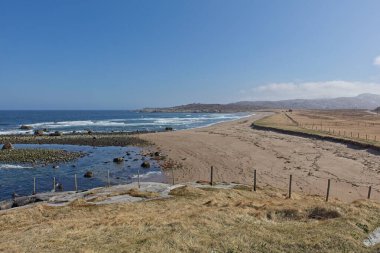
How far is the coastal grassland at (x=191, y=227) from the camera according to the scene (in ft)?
36.2

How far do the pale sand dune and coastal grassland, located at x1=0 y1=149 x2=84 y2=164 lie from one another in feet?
42.4

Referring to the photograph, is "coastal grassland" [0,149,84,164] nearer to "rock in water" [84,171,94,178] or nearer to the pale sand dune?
"rock in water" [84,171,94,178]

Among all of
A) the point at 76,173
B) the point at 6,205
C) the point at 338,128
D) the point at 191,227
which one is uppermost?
the point at 191,227

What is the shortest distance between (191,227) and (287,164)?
24930 millimetres

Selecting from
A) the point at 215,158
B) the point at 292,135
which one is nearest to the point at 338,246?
the point at 215,158

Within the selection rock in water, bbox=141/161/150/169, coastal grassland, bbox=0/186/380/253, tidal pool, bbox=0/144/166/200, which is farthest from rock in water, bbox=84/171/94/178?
coastal grassland, bbox=0/186/380/253

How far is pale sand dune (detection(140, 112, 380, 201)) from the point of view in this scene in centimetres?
2753

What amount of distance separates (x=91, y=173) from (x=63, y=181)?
2952 millimetres

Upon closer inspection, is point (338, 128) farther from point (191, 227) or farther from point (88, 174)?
point (191, 227)

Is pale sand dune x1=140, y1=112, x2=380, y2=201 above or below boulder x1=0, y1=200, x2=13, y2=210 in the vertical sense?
below

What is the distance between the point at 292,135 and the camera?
60.0 m

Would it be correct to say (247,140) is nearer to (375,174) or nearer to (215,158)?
(215,158)

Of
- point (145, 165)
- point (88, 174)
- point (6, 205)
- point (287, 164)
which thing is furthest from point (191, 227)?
point (287, 164)

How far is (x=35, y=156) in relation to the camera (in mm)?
42375
